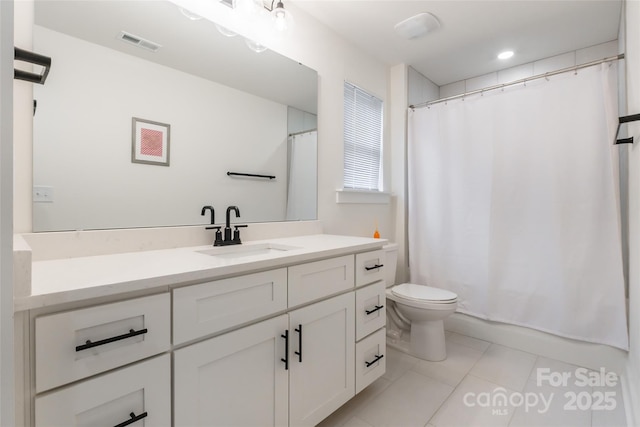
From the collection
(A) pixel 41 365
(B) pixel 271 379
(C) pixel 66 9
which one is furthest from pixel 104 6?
(B) pixel 271 379

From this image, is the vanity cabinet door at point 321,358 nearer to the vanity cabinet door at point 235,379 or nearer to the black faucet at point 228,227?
the vanity cabinet door at point 235,379

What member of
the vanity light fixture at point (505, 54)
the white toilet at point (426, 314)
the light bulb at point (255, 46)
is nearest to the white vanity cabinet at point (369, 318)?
the white toilet at point (426, 314)

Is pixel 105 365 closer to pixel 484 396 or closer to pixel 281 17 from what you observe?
pixel 281 17

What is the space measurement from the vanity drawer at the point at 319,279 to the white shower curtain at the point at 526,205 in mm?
1366

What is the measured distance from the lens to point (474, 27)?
2.12 meters

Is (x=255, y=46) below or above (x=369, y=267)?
above

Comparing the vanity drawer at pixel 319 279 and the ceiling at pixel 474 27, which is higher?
the ceiling at pixel 474 27

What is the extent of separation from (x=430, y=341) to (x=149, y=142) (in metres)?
2.06

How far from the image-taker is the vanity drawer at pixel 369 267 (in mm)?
1525

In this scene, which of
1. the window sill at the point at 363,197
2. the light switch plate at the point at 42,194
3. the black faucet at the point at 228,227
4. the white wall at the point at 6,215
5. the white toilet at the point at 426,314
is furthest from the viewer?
the window sill at the point at 363,197

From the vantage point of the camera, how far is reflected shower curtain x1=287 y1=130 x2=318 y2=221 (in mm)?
1856

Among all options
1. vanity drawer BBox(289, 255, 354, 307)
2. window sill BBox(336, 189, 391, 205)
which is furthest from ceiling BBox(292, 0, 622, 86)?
vanity drawer BBox(289, 255, 354, 307)

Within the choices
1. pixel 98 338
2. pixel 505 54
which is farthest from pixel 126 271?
pixel 505 54

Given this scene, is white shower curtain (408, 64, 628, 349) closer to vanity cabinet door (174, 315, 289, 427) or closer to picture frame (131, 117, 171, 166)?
vanity cabinet door (174, 315, 289, 427)
